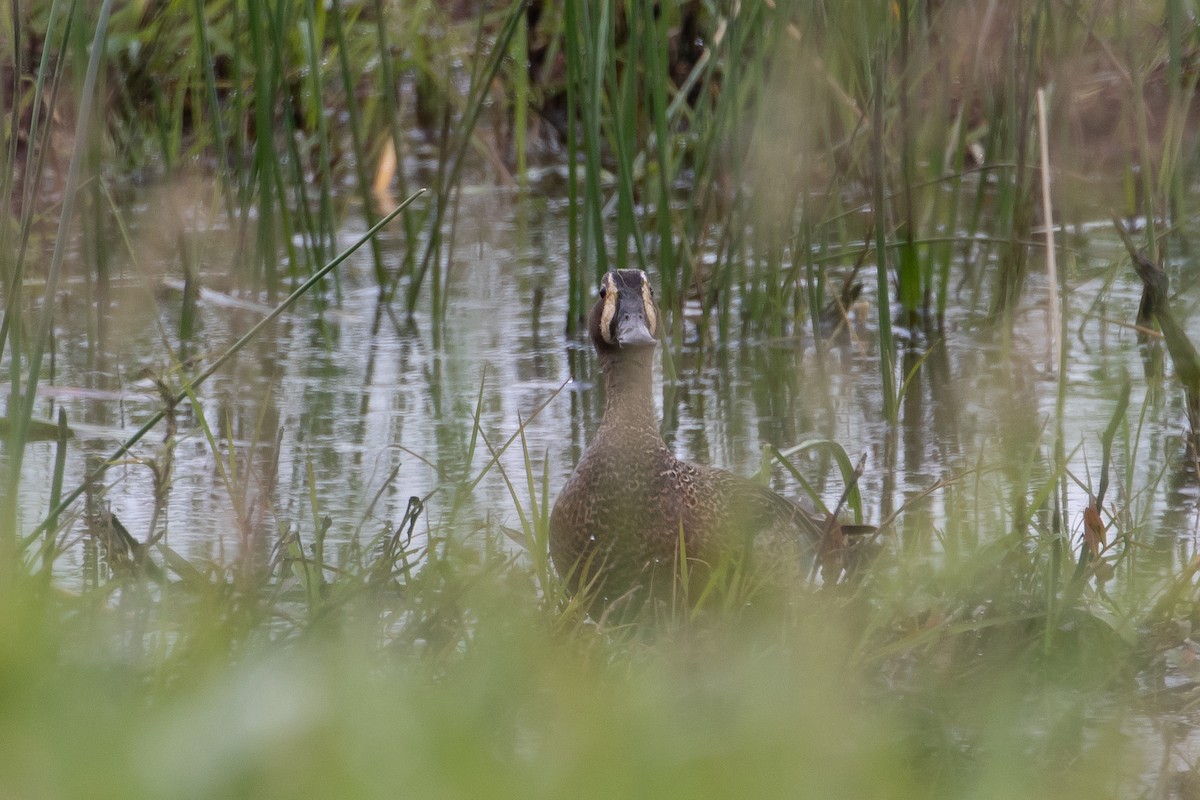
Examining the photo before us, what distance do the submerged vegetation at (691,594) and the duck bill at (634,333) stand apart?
12.7 inches

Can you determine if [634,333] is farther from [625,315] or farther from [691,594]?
[691,594]

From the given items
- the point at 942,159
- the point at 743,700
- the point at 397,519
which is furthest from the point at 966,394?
the point at 743,700

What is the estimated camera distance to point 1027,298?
5859 mm

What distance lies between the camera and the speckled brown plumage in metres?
3.44

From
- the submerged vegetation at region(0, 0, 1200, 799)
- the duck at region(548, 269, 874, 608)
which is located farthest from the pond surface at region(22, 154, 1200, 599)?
the duck at region(548, 269, 874, 608)

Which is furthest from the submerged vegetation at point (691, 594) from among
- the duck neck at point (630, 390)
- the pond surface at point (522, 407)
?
the duck neck at point (630, 390)

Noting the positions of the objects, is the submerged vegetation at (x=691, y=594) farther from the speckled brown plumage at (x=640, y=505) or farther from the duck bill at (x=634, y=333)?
the duck bill at (x=634, y=333)

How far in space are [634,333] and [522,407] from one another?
50.1 inches

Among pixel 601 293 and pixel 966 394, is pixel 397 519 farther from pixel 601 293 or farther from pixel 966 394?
pixel 966 394

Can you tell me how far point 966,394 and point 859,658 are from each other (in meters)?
2.16

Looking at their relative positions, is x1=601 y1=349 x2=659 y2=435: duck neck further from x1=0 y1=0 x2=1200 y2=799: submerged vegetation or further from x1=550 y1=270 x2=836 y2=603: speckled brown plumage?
x1=0 y1=0 x2=1200 y2=799: submerged vegetation

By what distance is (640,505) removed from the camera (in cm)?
350

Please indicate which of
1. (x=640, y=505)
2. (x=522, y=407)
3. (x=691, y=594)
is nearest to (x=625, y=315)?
(x=640, y=505)

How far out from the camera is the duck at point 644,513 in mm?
3430
